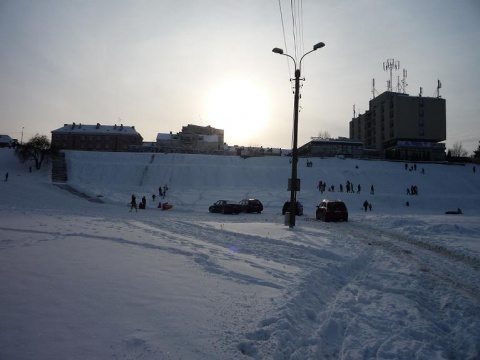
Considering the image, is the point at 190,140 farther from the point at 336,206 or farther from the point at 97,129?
the point at 336,206

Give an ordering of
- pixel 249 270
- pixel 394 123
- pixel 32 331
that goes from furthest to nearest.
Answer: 1. pixel 394 123
2. pixel 249 270
3. pixel 32 331

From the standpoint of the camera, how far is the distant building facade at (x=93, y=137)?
94.8m

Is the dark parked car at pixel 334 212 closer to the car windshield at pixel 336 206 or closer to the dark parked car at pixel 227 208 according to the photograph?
the car windshield at pixel 336 206

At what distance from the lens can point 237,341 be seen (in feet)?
13.8

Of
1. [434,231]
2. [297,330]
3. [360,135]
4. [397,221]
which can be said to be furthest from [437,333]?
[360,135]

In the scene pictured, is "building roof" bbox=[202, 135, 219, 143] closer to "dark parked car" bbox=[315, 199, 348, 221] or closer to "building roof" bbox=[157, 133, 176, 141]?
"building roof" bbox=[157, 133, 176, 141]

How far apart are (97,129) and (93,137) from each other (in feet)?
10.8

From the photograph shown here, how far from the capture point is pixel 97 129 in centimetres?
9819

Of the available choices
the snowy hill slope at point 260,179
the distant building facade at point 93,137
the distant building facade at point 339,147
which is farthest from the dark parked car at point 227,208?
the distant building facade at point 93,137

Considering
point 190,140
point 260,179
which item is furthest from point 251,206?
point 190,140

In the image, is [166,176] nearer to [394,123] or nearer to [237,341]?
[237,341]

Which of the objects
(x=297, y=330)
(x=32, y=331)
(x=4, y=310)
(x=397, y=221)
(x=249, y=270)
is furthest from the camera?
(x=397, y=221)

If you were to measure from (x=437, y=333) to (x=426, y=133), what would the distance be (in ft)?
334

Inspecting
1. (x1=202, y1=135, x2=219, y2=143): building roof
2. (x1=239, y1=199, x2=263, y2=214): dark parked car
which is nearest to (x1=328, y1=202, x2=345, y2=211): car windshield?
(x1=239, y1=199, x2=263, y2=214): dark parked car
